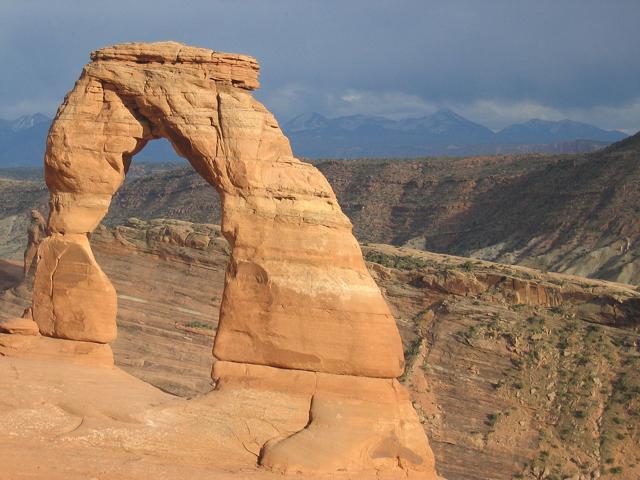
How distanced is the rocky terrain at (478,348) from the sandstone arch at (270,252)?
48.1 feet

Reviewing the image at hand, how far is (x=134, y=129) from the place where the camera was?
22.5 meters

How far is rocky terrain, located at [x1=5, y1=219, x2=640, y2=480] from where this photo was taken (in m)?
34.3

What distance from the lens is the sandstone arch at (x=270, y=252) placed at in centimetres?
1981

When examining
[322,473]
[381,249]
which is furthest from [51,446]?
[381,249]

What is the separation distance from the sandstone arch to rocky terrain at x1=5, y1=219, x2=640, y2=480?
14660mm

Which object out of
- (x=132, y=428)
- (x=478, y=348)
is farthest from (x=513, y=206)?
(x=132, y=428)

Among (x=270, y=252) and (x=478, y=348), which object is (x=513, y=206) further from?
(x=270, y=252)

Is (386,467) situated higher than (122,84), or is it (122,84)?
(122,84)

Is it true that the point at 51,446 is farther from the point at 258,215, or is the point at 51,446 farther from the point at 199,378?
the point at 199,378

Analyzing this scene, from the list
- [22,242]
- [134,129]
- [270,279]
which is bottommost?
[22,242]

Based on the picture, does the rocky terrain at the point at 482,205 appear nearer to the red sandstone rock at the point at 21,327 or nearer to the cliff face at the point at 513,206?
the cliff face at the point at 513,206

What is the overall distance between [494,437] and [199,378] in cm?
1082

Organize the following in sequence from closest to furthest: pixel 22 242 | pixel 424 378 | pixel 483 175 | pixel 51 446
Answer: pixel 51 446 → pixel 424 378 → pixel 22 242 → pixel 483 175

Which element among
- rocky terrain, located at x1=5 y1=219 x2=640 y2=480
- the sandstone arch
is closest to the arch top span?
the sandstone arch
